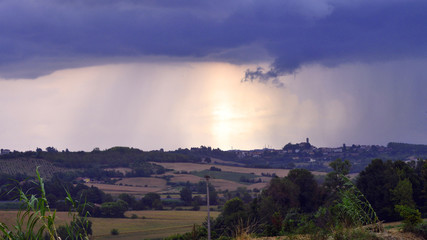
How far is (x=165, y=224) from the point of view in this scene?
7131 cm

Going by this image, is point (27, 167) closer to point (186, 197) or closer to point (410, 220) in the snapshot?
point (186, 197)

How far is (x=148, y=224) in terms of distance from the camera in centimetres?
7144

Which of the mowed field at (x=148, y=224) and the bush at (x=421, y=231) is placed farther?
the mowed field at (x=148, y=224)

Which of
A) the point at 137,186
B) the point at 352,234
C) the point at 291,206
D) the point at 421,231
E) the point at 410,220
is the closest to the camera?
the point at 352,234

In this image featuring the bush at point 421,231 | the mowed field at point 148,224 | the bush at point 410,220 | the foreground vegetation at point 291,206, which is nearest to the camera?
the bush at point 421,231

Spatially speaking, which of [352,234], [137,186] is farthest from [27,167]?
[352,234]

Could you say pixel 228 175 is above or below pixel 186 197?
above

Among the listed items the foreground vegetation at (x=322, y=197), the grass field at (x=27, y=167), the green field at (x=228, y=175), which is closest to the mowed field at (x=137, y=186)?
the green field at (x=228, y=175)

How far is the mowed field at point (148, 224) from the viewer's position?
61031 millimetres

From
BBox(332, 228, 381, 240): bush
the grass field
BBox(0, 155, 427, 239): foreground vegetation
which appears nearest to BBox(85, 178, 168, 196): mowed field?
the grass field

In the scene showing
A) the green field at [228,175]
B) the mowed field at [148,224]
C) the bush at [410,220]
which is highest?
the bush at [410,220]

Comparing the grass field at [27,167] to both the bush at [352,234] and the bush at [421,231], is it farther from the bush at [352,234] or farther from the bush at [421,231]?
Answer: the bush at [352,234]

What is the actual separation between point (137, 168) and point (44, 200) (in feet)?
459

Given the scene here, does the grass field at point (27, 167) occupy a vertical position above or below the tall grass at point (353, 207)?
above
